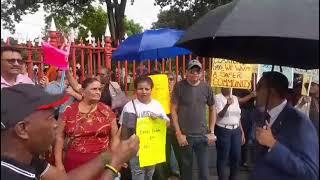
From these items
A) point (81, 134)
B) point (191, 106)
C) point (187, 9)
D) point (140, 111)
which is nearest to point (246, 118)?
point (191, 106)

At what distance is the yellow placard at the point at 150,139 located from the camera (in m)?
5.86

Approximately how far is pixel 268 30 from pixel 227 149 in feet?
14.2

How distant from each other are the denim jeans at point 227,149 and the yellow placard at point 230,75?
626mm

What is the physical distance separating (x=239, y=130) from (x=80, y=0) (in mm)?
17491

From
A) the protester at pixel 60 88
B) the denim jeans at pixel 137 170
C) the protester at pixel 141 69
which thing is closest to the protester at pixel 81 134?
the protester at pixel 60 88

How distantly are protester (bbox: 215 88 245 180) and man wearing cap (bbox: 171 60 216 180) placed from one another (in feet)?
1.31

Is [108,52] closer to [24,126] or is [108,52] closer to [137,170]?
[137,170]

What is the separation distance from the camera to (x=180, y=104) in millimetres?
6645

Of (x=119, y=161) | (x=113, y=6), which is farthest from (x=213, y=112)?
(x=113, y=6)

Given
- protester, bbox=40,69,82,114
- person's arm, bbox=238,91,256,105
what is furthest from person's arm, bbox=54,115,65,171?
person's arm, bbox=238,91,256,105

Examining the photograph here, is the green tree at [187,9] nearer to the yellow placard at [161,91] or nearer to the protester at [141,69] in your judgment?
the protester at [141,69]

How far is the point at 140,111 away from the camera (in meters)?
5.91

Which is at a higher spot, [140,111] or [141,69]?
[141,69]

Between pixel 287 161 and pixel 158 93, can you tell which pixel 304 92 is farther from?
pixel 287 161
